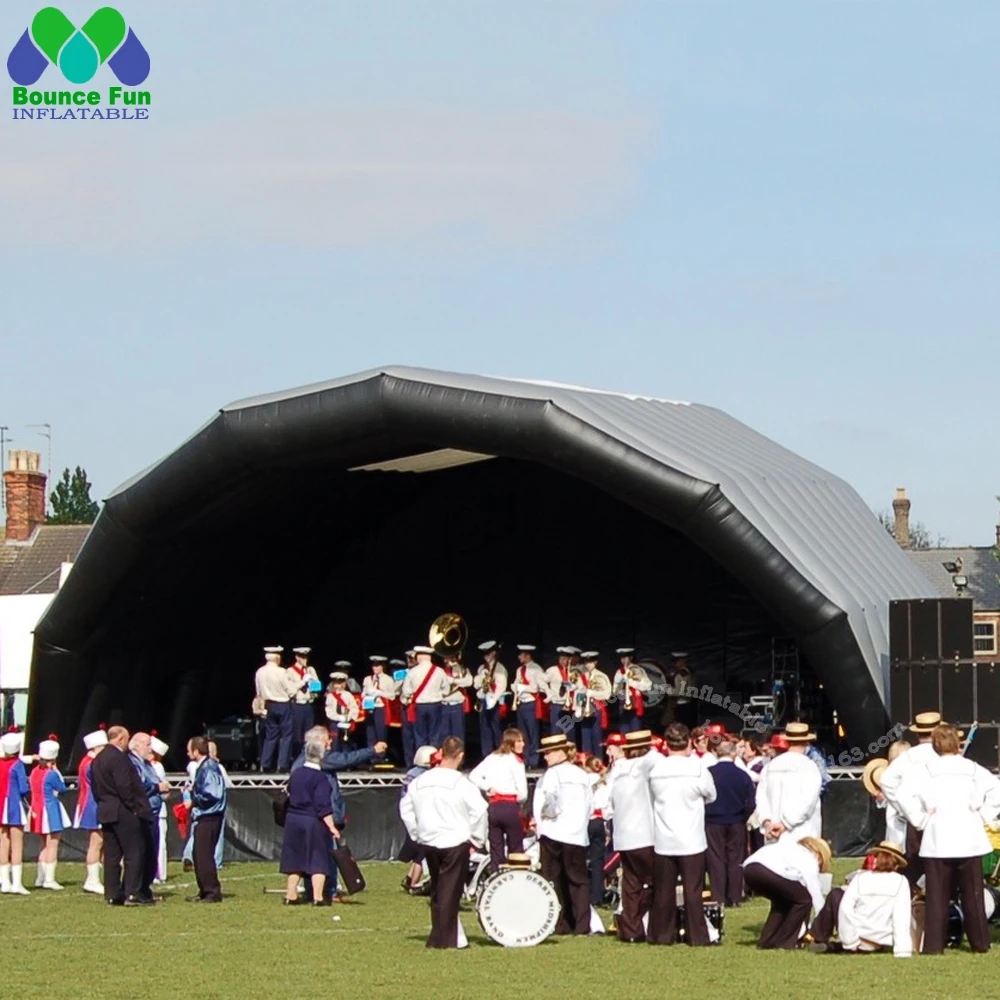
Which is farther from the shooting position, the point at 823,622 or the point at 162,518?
the point at 162,518

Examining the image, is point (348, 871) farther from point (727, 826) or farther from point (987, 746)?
point (987, 746)

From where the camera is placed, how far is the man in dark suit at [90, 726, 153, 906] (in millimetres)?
15969

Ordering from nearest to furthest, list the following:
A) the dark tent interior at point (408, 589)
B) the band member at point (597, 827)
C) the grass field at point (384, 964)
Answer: the grass field at point (384, 964), the band member at point (597, 827), the dark tent interior at point (408, 589)

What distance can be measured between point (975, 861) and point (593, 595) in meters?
15.0

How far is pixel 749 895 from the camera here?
16.5 meters

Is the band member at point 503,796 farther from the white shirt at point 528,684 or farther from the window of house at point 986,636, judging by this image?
the window of house at point 986,636

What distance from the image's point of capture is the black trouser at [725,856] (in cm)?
1545

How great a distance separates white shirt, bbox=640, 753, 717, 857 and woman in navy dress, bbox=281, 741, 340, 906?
149 inches

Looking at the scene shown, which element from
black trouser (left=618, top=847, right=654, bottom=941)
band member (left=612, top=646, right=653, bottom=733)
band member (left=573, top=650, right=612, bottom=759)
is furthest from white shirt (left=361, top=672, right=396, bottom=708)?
black trouser (left=618, top=847, right=654, bottom=941)

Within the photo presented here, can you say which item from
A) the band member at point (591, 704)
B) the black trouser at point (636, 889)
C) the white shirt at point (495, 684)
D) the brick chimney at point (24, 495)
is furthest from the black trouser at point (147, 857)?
the brick chimney at point (24, 495)

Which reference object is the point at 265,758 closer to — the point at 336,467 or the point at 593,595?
the point at 336,467

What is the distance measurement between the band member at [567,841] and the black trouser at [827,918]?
67.5 inches

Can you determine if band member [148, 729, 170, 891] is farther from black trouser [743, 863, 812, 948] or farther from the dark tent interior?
black trouser [743, 863, 812, 948]

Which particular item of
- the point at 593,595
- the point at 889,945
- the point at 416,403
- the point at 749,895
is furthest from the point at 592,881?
the point at 593,595
